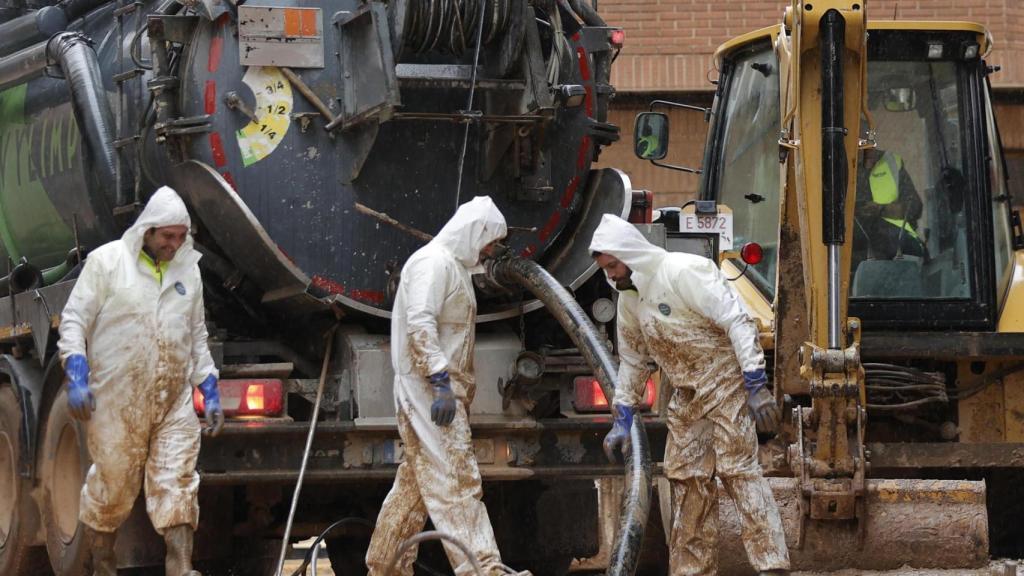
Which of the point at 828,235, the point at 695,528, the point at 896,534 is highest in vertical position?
the point at 828,235

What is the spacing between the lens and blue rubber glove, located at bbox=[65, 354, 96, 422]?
7.28 meters

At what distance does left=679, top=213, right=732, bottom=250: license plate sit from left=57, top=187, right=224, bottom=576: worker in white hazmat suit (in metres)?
2.32

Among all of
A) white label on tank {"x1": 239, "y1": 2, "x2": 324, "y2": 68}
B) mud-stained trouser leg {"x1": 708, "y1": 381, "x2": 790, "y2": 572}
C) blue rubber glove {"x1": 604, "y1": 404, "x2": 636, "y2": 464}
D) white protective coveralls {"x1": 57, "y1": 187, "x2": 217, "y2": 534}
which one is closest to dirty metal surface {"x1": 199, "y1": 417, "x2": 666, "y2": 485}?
white protective coveralls {"x1": 57, "y1": 187, "x2": 217, "y2": 534}

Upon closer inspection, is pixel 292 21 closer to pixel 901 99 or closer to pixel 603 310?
pixel 603 310

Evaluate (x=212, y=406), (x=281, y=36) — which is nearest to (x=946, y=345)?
(x=281, y=36)

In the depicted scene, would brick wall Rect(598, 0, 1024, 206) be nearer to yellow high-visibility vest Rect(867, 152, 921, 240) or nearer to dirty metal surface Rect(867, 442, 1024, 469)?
yellow high-visibility vest Rect(867, 152, 921, 240)

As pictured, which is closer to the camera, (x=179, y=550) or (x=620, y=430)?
(x=179, y=550)

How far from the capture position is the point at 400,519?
7660 millimetres

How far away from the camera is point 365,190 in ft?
27.2

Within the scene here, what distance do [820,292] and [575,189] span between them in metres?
1.16

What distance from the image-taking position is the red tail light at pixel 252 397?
796 centimetres

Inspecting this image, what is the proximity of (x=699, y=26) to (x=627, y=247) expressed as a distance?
7.25m

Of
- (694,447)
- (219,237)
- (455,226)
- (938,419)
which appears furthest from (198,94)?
(938,419)

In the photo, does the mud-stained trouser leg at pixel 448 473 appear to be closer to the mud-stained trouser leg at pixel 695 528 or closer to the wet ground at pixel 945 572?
the mud-stained trouser leg at pixel 695 528
